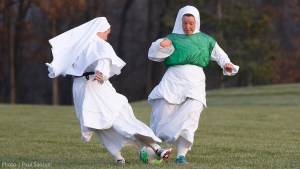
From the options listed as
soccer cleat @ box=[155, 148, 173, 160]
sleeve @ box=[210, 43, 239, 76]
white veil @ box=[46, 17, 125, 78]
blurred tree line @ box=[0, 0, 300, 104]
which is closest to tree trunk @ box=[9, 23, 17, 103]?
blurred tree line @ box=[0, 0, 300, 104]

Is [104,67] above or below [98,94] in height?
above

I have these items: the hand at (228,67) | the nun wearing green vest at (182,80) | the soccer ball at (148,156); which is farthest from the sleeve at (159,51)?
the soccer ball at (148,156)

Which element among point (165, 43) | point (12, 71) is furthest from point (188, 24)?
point (12, 71)

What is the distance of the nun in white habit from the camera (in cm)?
1073

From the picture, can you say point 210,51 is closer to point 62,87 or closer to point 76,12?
point 76,12

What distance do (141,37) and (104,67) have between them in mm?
50484

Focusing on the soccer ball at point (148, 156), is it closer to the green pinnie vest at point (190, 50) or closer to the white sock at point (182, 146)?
the white sock at point (182, 146)

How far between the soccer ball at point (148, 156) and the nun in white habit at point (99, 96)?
0.18ft

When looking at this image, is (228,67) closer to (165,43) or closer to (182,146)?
(165,43)

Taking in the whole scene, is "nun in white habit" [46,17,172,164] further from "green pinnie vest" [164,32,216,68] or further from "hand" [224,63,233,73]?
"hand" [224,63,233,73]

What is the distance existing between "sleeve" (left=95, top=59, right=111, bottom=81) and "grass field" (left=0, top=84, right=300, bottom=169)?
1.11 m

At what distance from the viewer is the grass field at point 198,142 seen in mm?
11375

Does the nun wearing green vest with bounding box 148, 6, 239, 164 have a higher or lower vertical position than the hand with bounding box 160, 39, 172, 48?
lower

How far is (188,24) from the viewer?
11406 mm
